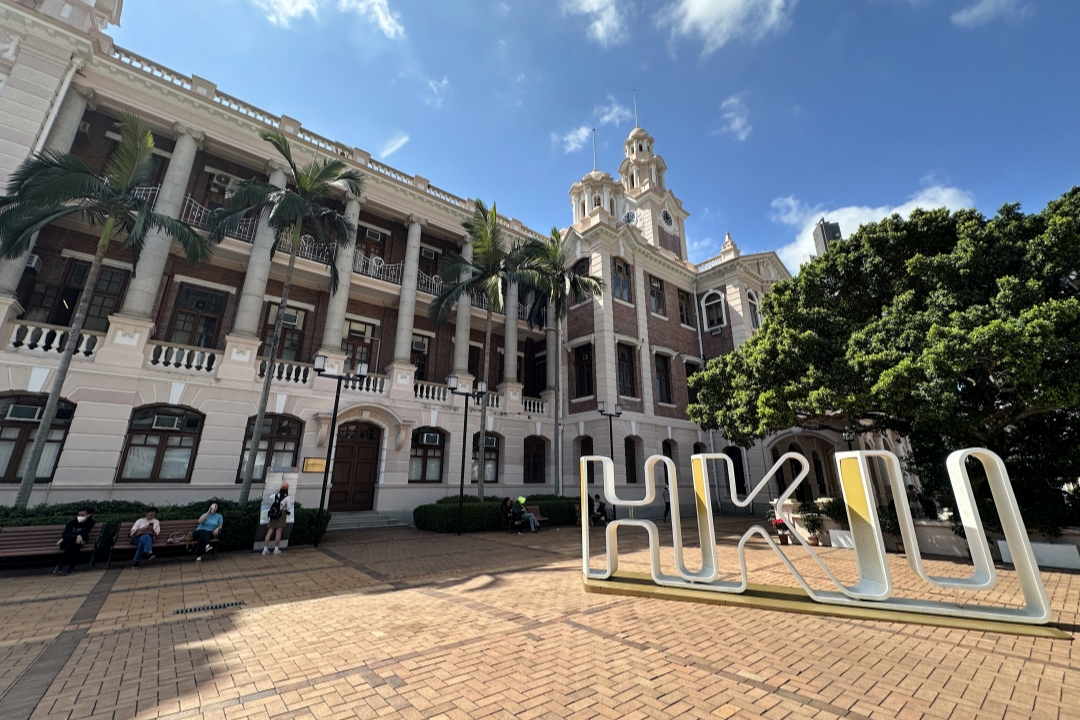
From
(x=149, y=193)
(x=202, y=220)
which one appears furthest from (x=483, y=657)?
(x=149, y=193)

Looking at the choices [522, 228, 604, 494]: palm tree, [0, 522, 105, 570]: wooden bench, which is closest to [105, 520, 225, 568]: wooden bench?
[0, 522, 105, 570]: wooden bench

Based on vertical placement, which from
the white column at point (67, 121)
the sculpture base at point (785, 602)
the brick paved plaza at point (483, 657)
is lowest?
the brick paved plaza at point (483, 657)

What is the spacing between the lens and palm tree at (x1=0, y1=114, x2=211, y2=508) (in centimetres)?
970

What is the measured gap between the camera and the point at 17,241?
1018cm

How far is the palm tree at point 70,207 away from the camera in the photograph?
9.70 m

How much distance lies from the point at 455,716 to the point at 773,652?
3234 mm

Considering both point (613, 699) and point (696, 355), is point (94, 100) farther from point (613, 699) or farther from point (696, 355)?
point (696, 355)

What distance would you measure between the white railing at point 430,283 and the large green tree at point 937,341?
12.8 meters

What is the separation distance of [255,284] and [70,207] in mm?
4332

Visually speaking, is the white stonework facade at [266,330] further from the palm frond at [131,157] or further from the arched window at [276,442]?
the palm frond at [131,157]

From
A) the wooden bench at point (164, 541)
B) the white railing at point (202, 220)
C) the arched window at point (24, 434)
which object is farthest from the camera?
the white railing at point (202, 220)

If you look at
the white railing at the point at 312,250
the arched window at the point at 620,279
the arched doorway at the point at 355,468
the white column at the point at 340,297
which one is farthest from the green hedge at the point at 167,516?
the arched window at the point at 620,279

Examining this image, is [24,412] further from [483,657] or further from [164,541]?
[483,657]

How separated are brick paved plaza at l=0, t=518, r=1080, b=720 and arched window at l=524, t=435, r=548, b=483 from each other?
1210 cm
